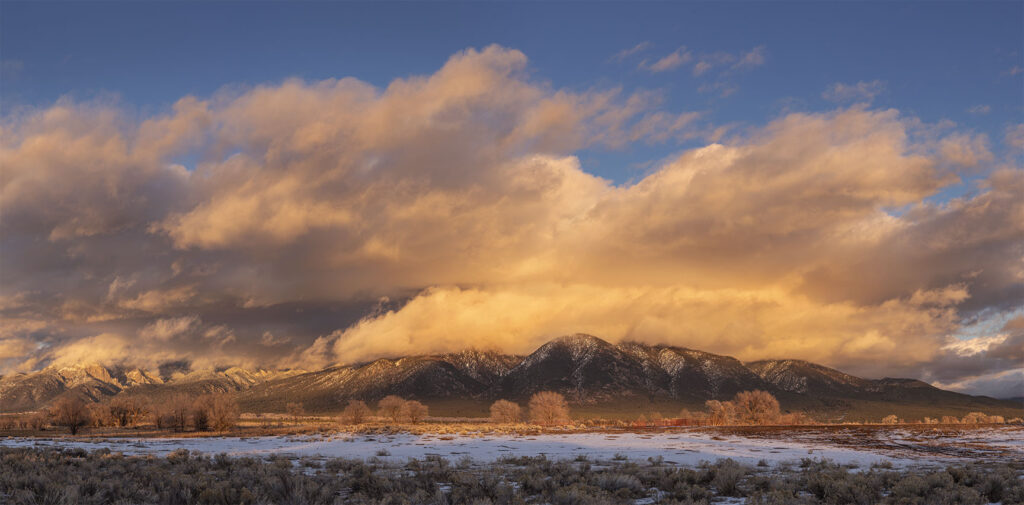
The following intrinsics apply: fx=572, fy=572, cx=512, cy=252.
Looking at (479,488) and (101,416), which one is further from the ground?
(479,488)

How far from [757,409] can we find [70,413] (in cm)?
14356

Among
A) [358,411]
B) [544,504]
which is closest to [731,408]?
[358,411]

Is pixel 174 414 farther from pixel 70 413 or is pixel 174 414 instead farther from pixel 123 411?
pixel 123 411

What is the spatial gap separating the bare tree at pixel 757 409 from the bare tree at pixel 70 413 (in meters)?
137

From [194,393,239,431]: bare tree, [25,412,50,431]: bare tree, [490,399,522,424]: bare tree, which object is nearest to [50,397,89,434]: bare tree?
[25,412,50,431]: bare tree

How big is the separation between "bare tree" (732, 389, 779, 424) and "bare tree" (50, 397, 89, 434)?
449 feet

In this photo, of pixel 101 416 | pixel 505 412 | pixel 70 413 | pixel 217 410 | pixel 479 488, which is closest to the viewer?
pixel 479 488

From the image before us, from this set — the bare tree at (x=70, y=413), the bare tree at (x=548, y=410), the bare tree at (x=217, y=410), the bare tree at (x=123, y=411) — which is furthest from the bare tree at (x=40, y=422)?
the bare tree at (x=548, y=410)

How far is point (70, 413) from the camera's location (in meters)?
94.0

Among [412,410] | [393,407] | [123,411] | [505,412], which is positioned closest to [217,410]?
[123,411]

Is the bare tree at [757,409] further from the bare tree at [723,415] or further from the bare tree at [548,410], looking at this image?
the bare tree at [548,410]

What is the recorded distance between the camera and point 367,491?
18.5 meters

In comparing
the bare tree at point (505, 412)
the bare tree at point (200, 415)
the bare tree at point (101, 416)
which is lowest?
the bare tree at point (505, 412)

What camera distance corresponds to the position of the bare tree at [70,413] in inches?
3686
